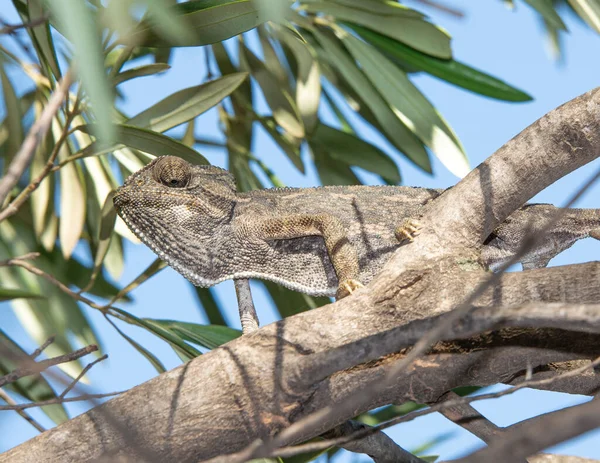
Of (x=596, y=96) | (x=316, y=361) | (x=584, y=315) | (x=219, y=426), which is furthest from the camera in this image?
(x=596, y=96)

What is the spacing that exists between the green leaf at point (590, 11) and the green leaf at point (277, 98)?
1.20m

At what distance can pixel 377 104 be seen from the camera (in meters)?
3.19

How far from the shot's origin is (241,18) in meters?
2.27

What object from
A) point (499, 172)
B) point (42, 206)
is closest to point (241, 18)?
point (499, 172)

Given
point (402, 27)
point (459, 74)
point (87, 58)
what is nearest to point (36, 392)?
point (402, 27)

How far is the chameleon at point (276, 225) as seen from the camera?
2.49 m

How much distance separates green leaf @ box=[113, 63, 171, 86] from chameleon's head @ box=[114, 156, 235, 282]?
0.99 feet

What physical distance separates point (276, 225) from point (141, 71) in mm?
732

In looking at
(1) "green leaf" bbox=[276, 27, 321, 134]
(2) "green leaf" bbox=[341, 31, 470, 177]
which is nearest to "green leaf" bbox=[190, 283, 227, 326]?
(1) "green leaf" bbox=[276, 27, 321, 134]

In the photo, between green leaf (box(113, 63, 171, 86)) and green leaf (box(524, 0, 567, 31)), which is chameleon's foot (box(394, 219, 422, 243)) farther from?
green leaf (box(524, 0, 567, 31))

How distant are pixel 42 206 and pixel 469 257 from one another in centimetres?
204

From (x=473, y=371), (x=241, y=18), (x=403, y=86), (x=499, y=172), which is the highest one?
(x=241, y=18)

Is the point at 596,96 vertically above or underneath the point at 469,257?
above

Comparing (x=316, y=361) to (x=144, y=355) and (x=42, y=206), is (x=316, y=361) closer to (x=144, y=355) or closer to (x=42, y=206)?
(x=144, y=355)
